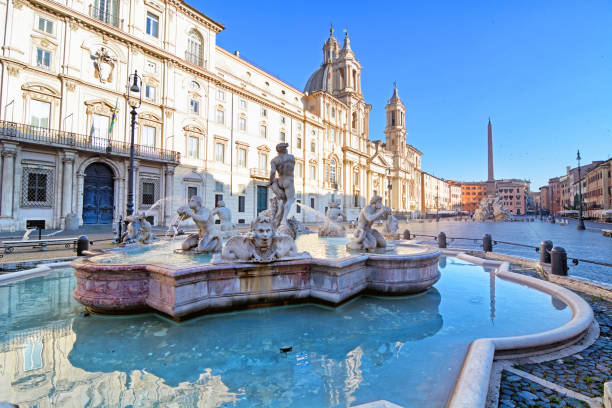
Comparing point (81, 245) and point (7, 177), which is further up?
point (7, 177)

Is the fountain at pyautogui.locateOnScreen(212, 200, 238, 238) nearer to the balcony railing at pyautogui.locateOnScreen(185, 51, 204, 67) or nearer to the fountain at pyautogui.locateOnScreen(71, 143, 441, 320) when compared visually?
the fountain at pyautogui.locateOnScreen(71, 143, 441, 320)

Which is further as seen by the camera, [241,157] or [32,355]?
[241,157]

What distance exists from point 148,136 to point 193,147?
372 centimetres

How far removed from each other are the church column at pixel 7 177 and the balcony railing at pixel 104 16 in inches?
411

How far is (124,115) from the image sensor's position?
66.1 ft

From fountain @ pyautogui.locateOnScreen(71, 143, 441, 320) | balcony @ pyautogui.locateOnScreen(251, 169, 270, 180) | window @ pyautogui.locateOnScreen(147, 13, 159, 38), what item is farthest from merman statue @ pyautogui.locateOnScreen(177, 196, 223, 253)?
balcony @ pyautogui.locateOnScreen(251, 169, 270, 180)

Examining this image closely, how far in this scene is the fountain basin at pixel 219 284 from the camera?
356 centimetres

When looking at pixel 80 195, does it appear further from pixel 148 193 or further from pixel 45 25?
pixel 45 25

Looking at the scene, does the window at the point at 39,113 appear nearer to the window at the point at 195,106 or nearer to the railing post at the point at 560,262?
the window at the point at 195,106

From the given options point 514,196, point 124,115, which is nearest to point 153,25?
point 124,115

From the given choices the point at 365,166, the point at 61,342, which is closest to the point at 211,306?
the point at 61,342

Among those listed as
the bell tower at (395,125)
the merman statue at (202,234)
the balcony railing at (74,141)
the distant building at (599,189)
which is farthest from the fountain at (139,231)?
the bell tower at (395,125)

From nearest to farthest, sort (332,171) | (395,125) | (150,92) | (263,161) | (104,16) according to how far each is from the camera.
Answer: (104,16) → (150,92) → (263,161) → (332,171) → (395,125)

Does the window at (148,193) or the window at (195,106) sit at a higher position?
the window at (195,106)
